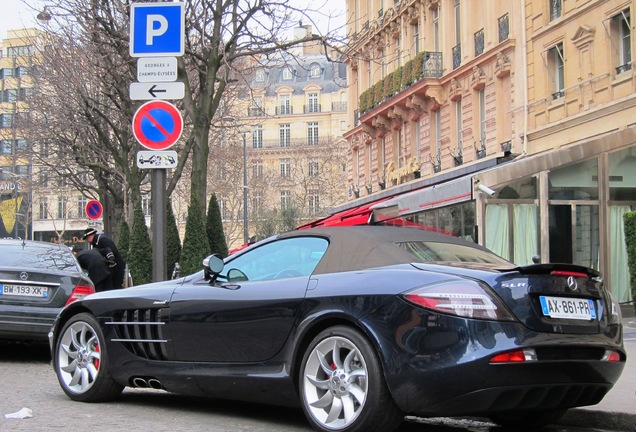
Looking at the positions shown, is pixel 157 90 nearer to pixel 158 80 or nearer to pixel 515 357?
pixel 158 80

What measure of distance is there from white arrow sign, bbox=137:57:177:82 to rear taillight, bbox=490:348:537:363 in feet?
20.4

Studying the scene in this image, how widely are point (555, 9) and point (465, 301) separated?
22417mm

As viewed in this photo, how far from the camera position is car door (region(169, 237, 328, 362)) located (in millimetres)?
6496

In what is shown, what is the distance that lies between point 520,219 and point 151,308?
1544 centimetres

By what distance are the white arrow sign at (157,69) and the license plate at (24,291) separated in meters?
2.79

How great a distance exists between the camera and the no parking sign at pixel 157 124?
10.6 m

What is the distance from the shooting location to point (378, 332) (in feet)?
18.9

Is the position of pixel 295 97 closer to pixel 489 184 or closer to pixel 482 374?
pixel 489 184

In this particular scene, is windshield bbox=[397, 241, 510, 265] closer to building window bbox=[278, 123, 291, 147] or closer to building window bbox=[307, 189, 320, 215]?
building window bbox=[307, 189, 320, 215]

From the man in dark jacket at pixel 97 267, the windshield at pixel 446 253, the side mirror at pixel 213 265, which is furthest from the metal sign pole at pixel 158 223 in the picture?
the man in dark jacket at pixel 97 267

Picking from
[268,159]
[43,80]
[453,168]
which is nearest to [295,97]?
[268,159]

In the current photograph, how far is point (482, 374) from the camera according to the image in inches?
213

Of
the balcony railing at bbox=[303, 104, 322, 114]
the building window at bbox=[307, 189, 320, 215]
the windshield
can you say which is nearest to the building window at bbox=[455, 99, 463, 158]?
the windshield

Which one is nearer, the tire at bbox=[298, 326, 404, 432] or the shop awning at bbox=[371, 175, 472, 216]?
the tire at bbox=[298, 326, 404, 432]
